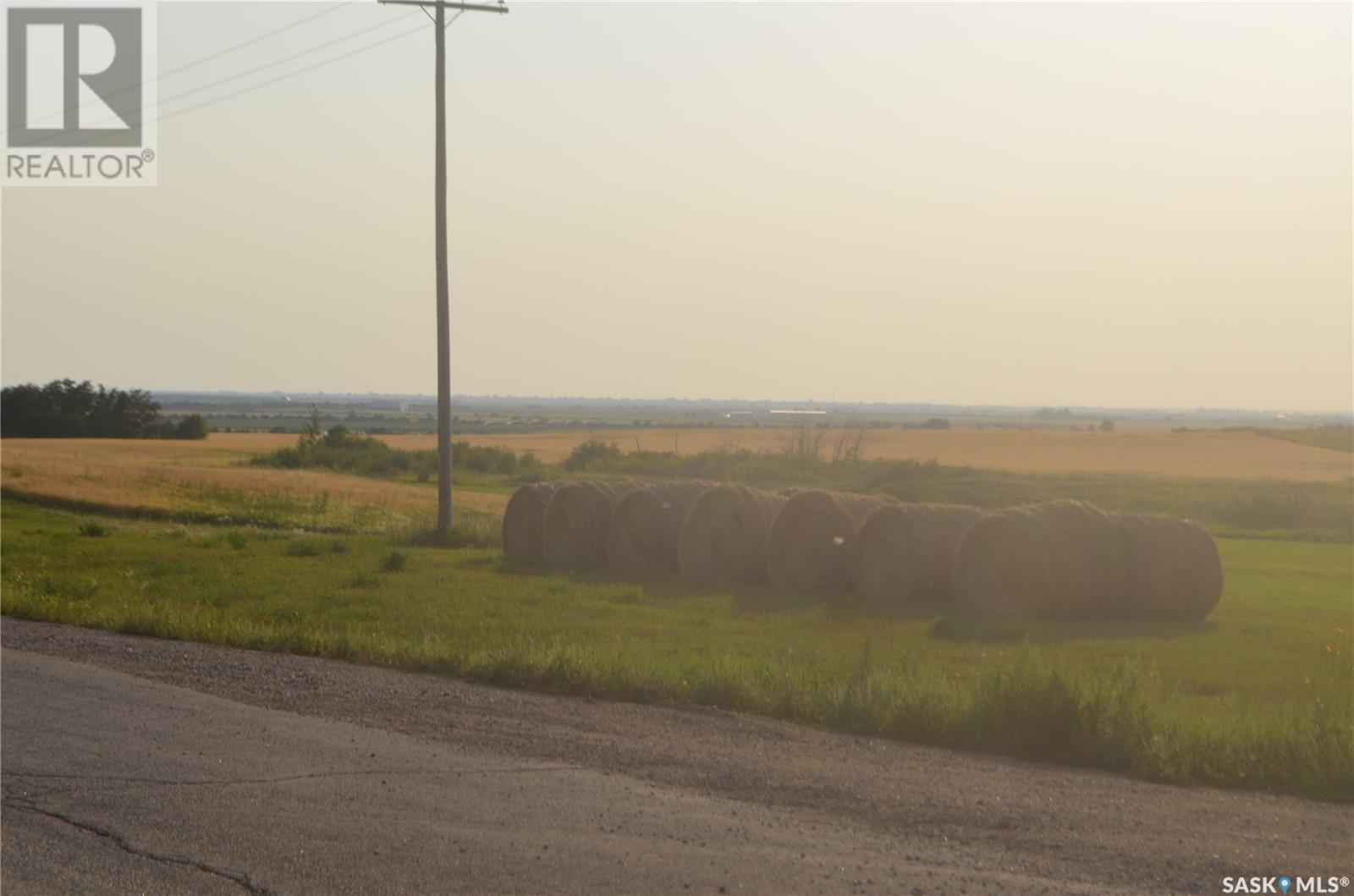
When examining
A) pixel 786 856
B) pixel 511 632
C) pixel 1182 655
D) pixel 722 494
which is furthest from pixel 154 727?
pixel 722 494

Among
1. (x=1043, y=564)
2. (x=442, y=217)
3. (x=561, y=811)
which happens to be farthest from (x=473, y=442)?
(x=561, y=811)

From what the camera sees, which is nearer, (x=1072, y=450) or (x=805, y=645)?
(x=805, y=645)

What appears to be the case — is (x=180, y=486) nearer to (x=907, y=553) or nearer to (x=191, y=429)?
(x=907, y=553)

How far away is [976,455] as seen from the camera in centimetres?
8812

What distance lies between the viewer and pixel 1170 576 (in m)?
18.3

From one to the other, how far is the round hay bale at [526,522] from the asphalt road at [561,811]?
14723 millimetres

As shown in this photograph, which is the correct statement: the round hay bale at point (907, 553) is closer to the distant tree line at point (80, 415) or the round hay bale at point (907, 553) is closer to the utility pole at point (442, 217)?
the utility pole at point (442, 217)

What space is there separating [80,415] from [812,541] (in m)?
90.4

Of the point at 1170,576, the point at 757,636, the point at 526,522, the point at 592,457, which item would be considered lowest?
the point at 757,636

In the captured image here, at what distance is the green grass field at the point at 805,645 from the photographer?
9.30 m

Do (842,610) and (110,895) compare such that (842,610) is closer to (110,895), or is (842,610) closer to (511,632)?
(511,632)

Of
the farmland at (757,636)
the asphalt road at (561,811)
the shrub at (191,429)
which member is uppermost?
the shrub at (191,429)

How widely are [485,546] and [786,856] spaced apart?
73.3 feet

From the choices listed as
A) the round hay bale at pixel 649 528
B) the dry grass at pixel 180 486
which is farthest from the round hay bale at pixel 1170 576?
the dry grass at pixel 180 486
